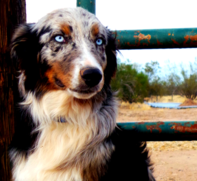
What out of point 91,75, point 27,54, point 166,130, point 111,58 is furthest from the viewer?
point 111,58

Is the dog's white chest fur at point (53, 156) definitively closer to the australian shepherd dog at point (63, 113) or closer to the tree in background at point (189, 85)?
the australian shepherd dog at point (63, 113)

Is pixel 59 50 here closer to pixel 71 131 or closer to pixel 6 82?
pixel 6 82

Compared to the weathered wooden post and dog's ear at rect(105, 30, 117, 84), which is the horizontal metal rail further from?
the weathered wooden post

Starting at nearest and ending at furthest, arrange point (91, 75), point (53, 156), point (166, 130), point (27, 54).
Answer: point (91, 75) → point (53, 156) → point (27, 54) → point (166, 130)

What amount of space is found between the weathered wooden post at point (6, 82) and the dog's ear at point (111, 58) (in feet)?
2.58

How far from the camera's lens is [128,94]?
19.0 m

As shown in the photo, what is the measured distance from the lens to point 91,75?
1456 mm

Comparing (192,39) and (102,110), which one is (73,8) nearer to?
(102,110)

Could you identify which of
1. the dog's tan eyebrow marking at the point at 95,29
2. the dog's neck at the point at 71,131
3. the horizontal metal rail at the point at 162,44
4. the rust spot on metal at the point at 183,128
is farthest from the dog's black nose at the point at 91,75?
the rust spot on metal at the point at 183,128

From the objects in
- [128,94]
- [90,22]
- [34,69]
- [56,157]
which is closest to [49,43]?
[34,69]

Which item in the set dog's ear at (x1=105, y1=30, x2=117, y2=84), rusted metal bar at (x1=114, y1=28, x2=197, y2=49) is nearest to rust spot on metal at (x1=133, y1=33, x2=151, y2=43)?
rusted metal bar at (x1=114, y1=28, x2=197, y2=49)

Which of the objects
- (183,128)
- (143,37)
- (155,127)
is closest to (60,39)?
(143,37)

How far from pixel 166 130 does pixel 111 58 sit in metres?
0.78

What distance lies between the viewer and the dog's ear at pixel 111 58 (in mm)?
1954
